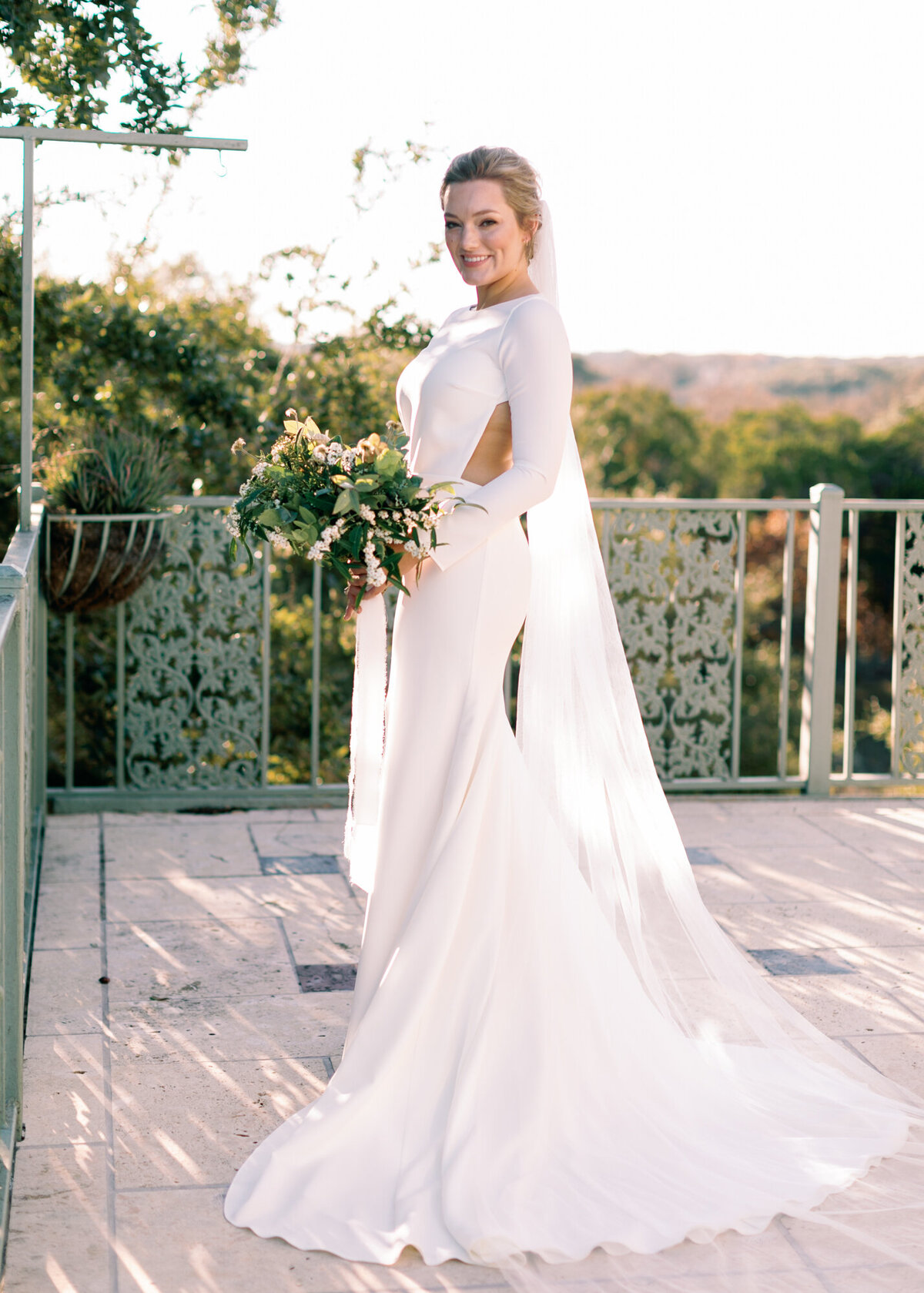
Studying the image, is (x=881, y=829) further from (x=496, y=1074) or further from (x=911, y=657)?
(x=496, y=1074)

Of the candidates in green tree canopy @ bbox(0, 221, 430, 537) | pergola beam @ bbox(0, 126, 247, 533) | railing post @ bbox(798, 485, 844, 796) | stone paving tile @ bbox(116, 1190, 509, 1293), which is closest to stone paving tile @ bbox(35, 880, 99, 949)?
pergola beam @ bbox(0, 126, 247, 533)

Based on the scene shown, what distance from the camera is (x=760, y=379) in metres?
45.4

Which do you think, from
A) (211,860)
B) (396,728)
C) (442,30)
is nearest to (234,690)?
(211,860)

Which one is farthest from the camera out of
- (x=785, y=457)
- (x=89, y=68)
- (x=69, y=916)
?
(x=785, y=457)

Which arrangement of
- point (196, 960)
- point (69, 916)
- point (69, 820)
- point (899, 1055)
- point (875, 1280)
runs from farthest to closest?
1. point (69, 820)
2. point (69, 916)
3. point (196, 960)
4. point (899, 1055)
5. point (875, 1280)

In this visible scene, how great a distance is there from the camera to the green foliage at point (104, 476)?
4.88m

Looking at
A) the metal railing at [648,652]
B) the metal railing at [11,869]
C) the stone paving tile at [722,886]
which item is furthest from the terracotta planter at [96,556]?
the stone paving tile at [722,886]

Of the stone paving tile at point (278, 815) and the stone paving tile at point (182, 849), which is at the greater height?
the stone paving tile at point (278, 815)

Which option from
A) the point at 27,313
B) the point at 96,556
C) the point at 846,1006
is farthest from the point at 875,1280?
the point at 96,556

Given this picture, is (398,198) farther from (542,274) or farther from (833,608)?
(542,274)

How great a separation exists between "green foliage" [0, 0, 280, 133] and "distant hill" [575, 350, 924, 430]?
40.5 m

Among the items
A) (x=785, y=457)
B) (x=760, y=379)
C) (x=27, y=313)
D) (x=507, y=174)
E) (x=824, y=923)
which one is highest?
(x=760, y=379)

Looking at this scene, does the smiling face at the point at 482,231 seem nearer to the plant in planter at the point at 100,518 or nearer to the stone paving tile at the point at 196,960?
the stone paving tile at the point at 196,960

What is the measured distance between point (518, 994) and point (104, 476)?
2967 mm
